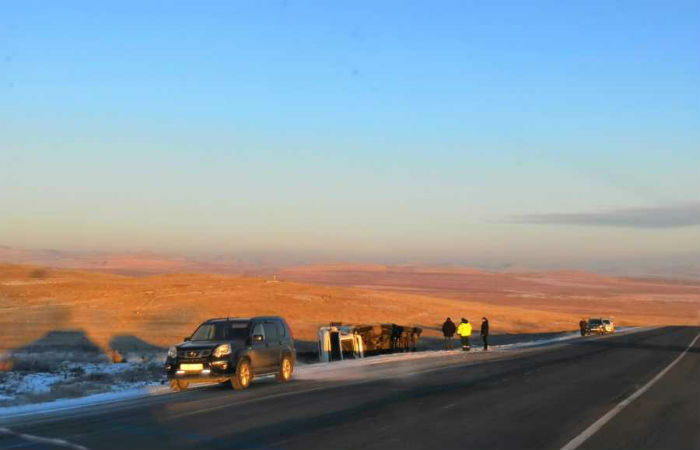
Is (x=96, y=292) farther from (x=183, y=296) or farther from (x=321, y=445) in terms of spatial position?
(x=321, y=445)

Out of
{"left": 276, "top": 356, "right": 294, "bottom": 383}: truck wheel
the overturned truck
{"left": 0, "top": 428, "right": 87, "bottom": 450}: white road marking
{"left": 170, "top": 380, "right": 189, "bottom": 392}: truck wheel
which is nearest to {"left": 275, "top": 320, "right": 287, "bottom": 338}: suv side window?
{"left": 276, "top": 356, "right": 294, "bottom": 383}: truck wheel

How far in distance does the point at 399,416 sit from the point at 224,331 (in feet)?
26.5

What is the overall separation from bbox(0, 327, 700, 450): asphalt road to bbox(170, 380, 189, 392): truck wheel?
0.72 m

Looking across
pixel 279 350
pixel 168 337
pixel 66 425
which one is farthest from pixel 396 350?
pixel 66 425

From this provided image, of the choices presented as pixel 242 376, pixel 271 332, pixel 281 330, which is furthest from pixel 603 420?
pixel 281 330

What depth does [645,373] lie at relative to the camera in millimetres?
25828

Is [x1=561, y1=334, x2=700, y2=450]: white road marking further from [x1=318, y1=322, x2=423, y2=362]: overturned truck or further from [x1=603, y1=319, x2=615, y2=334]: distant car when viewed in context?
[x1=603, y1=319, x2=615, y2=334]: distant car

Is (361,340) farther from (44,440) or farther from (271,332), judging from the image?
(44,440)

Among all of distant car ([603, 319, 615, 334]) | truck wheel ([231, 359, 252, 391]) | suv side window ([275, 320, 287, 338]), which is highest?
suv side window ([275, 320, 287, 338])

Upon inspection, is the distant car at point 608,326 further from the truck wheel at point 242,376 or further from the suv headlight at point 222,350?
the suv headlight at point 222,350

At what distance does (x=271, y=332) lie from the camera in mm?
22859

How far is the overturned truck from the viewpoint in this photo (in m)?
34.1

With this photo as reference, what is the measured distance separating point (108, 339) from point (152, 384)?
83.8 ft

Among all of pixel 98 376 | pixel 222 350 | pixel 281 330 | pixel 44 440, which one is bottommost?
pixel 98 376
